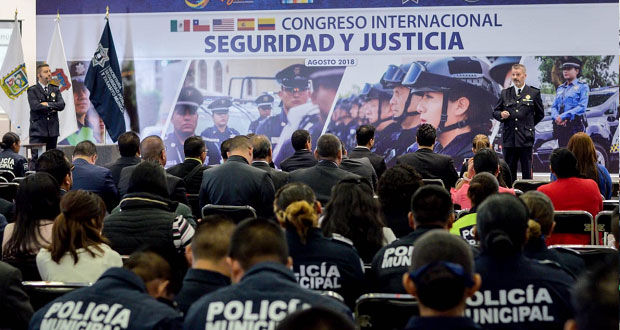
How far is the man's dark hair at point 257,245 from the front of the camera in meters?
2.64

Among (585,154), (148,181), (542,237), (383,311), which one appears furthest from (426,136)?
→ (383,311)

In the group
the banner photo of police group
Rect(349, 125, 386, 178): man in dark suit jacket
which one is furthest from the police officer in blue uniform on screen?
Rect(349, 125, 386, 178): man in dark suit jacket

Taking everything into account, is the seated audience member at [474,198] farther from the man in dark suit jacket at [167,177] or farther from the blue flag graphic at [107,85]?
the blue flag graphic at [107,85]

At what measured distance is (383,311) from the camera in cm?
298

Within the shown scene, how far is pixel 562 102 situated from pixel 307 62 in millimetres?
3745

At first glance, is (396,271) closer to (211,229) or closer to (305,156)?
(211,229)

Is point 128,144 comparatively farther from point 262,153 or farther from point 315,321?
point 315,321

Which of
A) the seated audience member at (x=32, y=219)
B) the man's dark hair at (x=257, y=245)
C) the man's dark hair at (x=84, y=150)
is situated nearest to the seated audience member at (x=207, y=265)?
the man's dark hair at (x=257, y=245)

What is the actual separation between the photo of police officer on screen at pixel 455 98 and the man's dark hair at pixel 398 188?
7516 mm

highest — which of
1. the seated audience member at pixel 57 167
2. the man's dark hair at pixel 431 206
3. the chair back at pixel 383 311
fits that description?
the seated audience member at pixel 57 167

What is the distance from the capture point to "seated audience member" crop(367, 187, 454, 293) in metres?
3.48

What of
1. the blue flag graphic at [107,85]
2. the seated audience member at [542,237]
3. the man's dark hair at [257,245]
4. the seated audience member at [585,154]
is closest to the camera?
the man's dark hair at [257,245]

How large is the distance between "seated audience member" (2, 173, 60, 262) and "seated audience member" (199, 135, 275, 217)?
180 centimetres

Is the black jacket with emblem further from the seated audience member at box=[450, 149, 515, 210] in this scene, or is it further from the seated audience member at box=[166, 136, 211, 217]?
the seated audience member at box=[166, 136, 211, 217]
